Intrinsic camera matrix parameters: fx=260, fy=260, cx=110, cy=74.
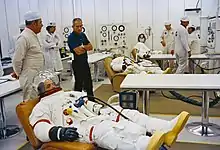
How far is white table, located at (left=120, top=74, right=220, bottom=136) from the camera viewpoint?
9.00 feet

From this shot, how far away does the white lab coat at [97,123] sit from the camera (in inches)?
73.1

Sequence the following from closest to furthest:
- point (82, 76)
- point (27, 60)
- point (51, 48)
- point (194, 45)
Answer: point (27, 60)
point (82, 76)
point (51, 48)
point (194, 45)

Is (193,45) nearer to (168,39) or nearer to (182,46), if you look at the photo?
(168,39)

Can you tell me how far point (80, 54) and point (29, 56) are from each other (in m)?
1.21

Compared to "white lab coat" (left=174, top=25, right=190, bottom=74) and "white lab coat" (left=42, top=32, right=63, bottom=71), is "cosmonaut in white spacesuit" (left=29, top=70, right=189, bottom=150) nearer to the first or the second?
"white lab coat" (left=174, top=25, right=190, bottom=74)

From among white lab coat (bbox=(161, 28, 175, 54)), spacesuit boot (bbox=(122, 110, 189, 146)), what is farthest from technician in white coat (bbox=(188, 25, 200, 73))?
spacesuit boot (bbox=(122, 110, 189, 146))

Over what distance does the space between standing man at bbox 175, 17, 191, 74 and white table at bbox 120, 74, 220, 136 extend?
2107 mm

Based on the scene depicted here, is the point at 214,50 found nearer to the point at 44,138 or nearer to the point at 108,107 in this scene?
the point at 108,107

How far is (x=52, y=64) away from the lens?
601cm

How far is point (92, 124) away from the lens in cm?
216

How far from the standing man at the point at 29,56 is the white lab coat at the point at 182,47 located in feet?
10.1

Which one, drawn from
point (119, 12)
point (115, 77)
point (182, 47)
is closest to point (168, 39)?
point (182, 47)

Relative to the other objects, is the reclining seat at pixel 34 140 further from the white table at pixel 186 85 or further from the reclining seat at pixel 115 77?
the reclining seat at pixel 115 77

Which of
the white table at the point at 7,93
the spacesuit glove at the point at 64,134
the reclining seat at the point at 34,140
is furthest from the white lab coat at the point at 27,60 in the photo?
the spacesuit glove at the point at 64,134
